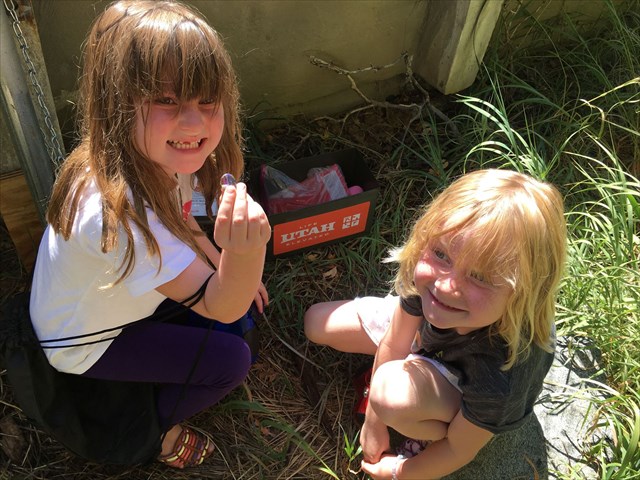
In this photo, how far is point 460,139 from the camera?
2.32 m

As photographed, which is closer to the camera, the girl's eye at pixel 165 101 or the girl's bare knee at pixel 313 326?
the girl's eye at pixel 165 101

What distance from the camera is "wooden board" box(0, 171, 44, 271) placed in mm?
1747

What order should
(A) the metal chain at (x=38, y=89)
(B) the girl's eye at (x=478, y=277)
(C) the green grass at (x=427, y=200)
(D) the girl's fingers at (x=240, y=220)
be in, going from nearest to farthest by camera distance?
(D) the girl's fingers at (x=240, y=220), (B) the girl's eye at (x=478, y=277), (A) the metal chain at (x=38, y=89), (C) the green grass at (x=427, y=200)

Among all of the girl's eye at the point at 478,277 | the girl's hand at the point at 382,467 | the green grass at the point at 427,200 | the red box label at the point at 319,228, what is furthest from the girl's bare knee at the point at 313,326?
the girl's eye at the point at 478,277

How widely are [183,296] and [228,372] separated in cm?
40

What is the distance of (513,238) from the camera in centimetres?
126

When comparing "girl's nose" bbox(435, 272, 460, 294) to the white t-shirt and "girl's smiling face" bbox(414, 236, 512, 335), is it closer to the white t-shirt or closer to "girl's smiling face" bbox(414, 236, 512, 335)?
"girl's smiling face" bbox(414, 236, 512, 335)

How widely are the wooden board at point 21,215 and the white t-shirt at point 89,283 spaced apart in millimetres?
393

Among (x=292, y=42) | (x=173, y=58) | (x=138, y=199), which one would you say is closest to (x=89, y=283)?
(x=138, y=199)

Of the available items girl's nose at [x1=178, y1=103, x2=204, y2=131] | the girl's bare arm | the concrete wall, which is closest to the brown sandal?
the girl's bare arm

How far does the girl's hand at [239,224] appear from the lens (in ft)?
3.60

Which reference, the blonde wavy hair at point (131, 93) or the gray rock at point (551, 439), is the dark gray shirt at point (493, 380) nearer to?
the gray rock at point (551, 439)

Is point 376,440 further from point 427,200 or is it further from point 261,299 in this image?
point 427,200

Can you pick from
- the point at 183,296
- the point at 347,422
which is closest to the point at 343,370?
the point at 347,422
